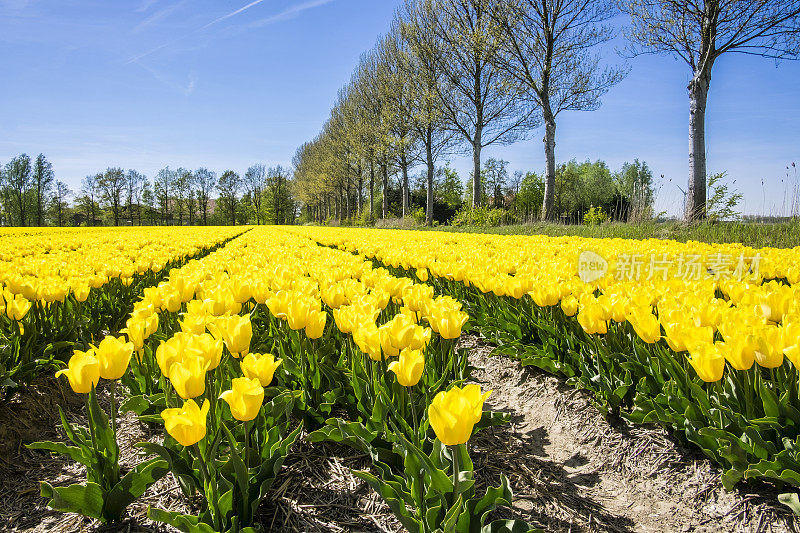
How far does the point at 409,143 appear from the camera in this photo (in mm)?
24188

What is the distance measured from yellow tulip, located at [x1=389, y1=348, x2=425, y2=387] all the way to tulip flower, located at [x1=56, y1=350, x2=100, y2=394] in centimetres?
85

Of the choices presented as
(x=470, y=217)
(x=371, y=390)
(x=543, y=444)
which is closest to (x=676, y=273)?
(x=543, y=444)

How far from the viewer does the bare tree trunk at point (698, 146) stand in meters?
9.77

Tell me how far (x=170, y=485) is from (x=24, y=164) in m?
72.1

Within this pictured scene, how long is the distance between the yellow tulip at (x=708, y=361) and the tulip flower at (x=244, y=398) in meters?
1.28

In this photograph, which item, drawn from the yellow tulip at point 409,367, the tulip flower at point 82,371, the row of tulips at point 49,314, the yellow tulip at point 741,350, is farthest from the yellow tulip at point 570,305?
the row of tulips at point 49,314

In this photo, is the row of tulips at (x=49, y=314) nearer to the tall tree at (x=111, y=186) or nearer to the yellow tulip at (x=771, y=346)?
the yellow tulip at (x=771, y=346)

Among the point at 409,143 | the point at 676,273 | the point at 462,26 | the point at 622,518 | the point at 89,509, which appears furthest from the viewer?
the point at 409,143

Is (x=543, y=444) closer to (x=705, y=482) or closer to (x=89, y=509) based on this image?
(x=705, y=482)

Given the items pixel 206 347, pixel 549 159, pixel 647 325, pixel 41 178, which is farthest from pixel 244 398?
pixel 41 178

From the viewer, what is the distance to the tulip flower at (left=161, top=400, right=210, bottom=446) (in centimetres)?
99

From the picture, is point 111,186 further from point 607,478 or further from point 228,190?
point 607,478

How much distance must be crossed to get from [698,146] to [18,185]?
237 ft

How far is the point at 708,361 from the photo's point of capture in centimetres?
125
